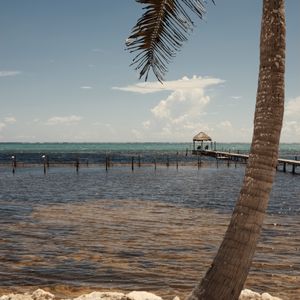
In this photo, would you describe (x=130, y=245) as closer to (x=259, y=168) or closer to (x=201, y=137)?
(x=259, y=168)

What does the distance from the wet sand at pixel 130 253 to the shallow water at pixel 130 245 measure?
0.02 meters

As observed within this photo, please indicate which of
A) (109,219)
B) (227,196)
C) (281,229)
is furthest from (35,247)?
(227,196)

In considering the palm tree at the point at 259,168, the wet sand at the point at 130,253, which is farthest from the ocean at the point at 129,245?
the palm tree at the point at 259,168

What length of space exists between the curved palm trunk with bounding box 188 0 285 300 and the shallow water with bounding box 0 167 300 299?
5.42m

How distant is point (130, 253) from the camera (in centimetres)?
1289

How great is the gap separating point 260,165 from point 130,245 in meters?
10.5

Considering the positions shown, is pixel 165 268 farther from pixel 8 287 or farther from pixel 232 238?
pixel 232 238

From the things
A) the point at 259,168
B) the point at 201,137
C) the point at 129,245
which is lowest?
the point at 129,245

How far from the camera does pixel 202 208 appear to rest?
Result: 23750 mm

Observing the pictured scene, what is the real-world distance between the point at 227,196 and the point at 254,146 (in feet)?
87.0

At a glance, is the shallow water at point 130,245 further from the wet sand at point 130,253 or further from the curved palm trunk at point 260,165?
the curved palm trunk at point 260,165

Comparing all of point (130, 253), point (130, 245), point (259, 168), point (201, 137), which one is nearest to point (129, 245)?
point (130, 245)

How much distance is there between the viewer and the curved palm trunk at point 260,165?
4078mm

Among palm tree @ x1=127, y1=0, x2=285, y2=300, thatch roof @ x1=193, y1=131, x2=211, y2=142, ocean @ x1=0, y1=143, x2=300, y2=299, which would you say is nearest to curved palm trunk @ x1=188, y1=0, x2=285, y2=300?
palm tree @ x1=127, y1=0, x2=285, y2=300
